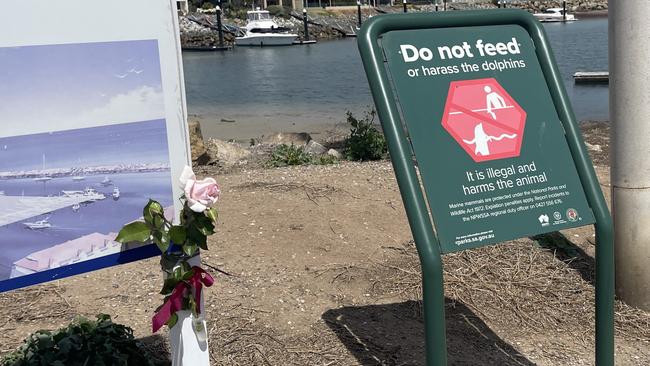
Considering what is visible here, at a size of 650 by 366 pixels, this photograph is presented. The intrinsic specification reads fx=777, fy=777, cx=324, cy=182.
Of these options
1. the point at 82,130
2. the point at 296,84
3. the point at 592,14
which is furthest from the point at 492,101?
the point at 592,14

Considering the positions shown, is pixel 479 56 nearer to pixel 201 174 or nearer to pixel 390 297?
pixel 390 297

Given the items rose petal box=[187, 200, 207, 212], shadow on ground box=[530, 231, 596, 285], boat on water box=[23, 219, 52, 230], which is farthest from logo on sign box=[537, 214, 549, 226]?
shadow on ground box=[530, 231, 596, 285]

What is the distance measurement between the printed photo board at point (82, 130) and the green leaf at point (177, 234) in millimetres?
129

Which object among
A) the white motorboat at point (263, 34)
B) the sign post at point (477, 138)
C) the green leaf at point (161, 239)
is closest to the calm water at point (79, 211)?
the green leaf at point (161, 239)

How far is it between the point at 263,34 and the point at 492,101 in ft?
186

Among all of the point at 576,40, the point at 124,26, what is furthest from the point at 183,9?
the point at 124,26

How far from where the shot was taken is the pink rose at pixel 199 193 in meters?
3.03

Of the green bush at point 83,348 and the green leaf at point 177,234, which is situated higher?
the green leaf at point 177,234

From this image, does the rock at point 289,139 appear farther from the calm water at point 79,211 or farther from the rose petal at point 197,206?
the rose petal at point 197,206

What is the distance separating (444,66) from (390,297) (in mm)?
2044

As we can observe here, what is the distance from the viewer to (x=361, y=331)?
4418mm

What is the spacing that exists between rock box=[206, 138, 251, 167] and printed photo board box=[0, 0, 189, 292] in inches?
252

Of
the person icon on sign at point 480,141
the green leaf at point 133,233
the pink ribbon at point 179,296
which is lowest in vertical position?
the pink ribbon at point 179,296

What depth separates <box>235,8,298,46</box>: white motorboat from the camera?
5788cm
